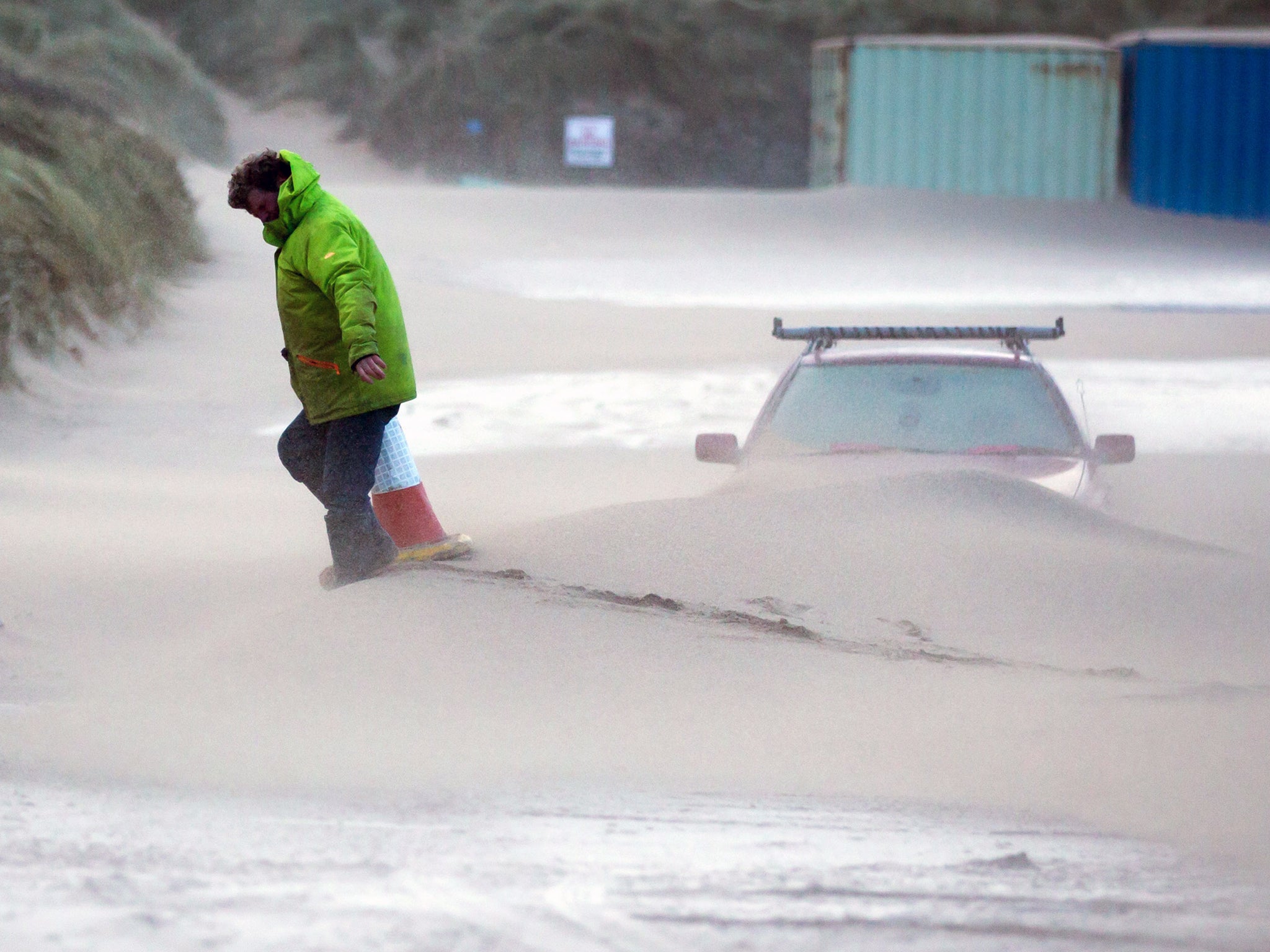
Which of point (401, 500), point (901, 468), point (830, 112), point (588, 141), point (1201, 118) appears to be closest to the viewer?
point (401, 500)

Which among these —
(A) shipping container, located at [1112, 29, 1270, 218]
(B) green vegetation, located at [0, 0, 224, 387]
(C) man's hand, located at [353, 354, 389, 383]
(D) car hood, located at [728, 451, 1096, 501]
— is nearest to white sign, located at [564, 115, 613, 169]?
(B) green vegetation, located at [0, 0, 224, 387]

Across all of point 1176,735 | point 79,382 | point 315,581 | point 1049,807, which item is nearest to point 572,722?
point 1049,807

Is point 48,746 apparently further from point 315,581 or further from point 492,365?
point 492,365

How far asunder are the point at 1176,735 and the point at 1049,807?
0.57 m

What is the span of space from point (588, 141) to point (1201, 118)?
626 inches

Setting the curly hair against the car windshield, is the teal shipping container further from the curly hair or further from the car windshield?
the curly hair

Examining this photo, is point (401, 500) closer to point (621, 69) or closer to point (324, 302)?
point (324, 302)

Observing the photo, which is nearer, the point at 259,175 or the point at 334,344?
the point at 259,175

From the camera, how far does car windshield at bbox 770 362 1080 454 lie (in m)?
6.61

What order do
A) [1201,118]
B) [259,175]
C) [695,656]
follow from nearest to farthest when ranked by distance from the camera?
[695,656] → [259,175] → [1201,118]

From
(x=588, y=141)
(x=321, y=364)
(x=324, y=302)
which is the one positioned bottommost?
(x=321, y=364)

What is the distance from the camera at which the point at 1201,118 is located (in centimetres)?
2578

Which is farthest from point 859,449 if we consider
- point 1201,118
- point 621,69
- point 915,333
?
point 621,69

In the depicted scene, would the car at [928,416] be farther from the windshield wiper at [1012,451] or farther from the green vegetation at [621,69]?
the green vegetation at [621,69]
